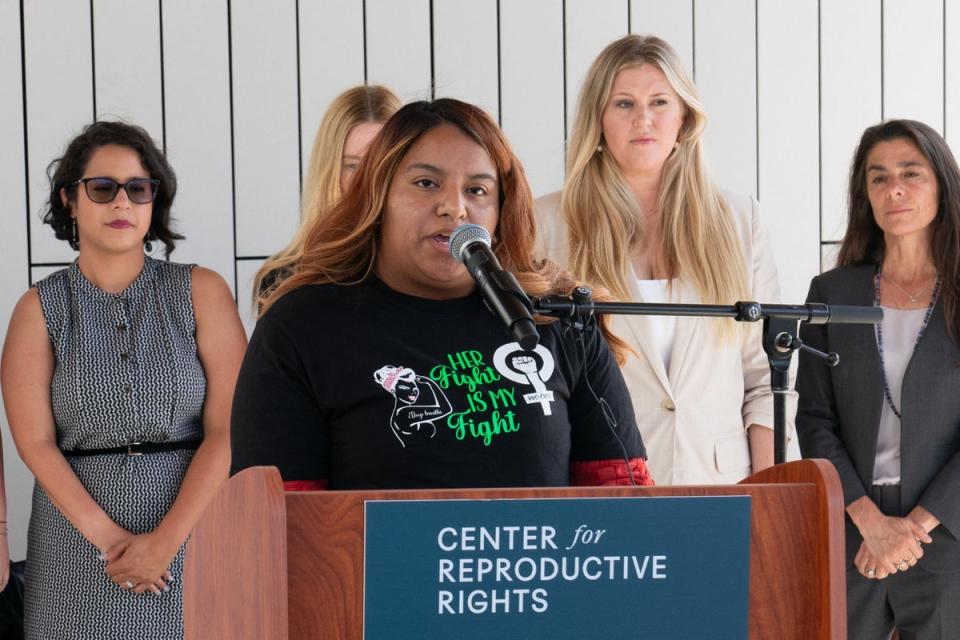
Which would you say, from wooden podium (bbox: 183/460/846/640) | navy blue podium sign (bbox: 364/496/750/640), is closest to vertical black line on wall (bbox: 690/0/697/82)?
wooden podium (bbox: 183/460/846/640)

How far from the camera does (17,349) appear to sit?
2666 mm

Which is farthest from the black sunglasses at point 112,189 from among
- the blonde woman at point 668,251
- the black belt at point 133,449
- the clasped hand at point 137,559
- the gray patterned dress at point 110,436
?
the blonde woman at point 668,251

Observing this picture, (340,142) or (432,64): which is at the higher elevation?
(432,64)

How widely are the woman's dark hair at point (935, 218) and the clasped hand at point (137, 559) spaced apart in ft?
6.02

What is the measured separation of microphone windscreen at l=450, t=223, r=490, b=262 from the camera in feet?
4.92

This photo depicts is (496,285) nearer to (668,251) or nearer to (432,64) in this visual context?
(668,251)

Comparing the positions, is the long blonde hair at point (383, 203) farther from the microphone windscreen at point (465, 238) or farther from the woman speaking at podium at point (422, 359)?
the microphone windscreen at point (465, 238)

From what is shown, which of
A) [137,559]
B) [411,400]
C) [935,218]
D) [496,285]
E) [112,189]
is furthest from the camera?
[935,218]

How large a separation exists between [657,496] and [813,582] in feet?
0.68

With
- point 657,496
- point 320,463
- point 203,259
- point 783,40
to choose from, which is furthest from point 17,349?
point 783,40

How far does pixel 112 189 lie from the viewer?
2754 mm

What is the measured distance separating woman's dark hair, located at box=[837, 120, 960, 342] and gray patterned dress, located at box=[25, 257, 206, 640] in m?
1.70

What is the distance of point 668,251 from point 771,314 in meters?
1.20

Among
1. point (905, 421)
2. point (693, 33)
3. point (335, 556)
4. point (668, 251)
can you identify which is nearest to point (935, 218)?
point (905, 421)
